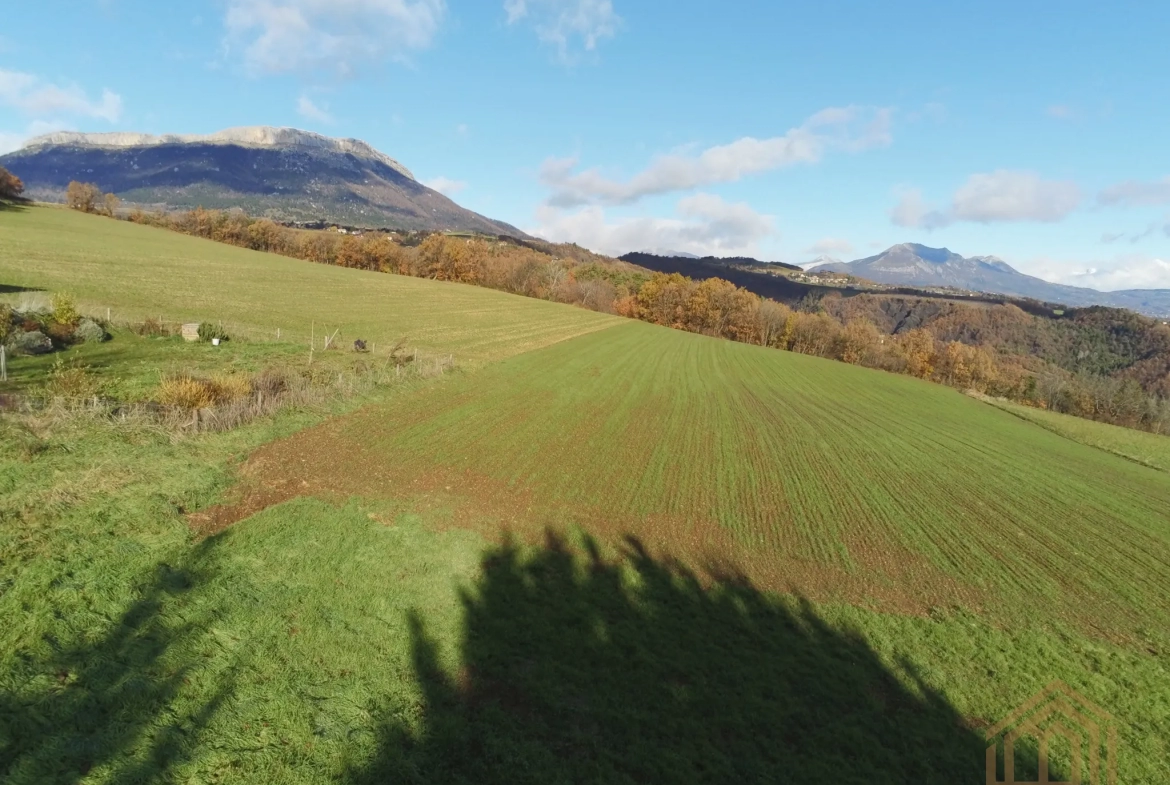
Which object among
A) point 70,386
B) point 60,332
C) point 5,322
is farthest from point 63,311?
point 70,386

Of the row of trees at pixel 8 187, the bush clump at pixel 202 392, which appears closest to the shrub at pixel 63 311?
the bush clump at pixel 202 392

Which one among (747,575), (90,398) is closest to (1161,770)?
(747,575)

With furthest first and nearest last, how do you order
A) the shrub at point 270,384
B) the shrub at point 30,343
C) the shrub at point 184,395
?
1. the shrub at point 30,343
2. the shrub at point 270,384
3. the shrub at point 184,395

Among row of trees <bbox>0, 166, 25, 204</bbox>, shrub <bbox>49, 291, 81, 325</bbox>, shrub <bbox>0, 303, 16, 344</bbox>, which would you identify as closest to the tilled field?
shrub <bbox>0, 303, 16, 344</bbox>

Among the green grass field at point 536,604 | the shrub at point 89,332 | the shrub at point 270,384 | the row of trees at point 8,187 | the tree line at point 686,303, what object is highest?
the row of trees at point 8,187

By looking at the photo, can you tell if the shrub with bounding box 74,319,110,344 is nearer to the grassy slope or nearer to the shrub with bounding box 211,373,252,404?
the grassy slope

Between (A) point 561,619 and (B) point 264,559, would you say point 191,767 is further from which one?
(A) point 561,619

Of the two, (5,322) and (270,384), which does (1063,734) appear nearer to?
(270,384)

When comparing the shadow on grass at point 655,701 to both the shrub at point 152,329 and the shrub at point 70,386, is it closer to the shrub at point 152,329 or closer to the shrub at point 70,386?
the shrub at point 70,386
